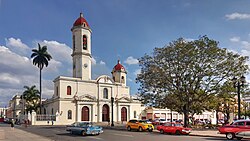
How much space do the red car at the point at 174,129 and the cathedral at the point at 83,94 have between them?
31612 mm

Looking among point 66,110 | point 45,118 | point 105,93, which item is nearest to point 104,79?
point 105,93

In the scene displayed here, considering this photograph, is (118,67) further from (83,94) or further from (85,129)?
(85,129)

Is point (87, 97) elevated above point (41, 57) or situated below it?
below

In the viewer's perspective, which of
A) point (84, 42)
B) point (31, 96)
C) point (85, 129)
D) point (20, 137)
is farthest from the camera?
point (31, 96)

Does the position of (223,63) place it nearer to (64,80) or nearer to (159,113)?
(64,80)

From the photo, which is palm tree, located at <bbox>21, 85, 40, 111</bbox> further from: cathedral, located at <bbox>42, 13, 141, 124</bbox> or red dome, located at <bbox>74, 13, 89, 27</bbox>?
red dome, located at <bbox>74, 13, 89, 27</bbox>

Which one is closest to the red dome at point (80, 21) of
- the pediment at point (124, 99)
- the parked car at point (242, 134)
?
the pediment at point (124, 99)

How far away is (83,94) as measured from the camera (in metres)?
62.2

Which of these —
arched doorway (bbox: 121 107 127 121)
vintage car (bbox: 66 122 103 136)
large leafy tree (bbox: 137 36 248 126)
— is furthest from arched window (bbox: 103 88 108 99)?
vintage car (bbox: 66 122 103 136)

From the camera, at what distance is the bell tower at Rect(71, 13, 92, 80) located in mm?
62350

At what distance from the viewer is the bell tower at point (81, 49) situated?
62350 mm

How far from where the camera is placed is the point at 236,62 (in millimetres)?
32594

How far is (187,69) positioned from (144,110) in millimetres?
42957

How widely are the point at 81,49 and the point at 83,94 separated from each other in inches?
394
